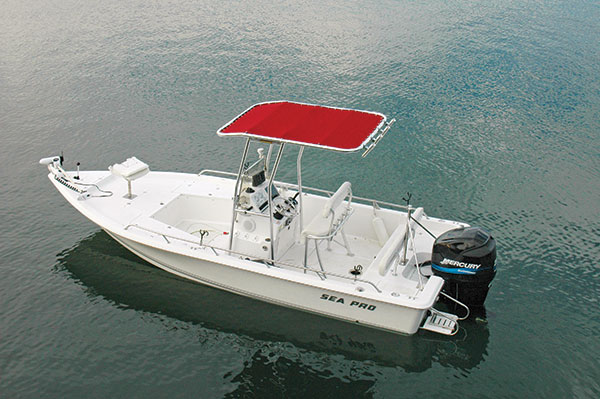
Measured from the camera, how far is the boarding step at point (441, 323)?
12711 mm

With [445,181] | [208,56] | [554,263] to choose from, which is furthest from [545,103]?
[208,56]

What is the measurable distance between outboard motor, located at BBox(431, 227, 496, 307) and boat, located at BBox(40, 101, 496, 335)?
2 centimetres

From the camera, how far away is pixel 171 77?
86.8ft

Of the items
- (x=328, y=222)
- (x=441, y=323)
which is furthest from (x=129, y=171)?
(x=441, y=323)

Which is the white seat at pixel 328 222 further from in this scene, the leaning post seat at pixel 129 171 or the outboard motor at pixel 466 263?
the leaning post seat at pixel 129 171

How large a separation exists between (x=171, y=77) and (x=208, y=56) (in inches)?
110

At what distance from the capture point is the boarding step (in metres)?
12.7

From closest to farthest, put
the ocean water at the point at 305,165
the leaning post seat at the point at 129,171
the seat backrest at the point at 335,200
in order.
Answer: the ocean water at the point at 305,165 < the seat backrest at the point at 335,200 < the leaning post seat at the point at 129,171

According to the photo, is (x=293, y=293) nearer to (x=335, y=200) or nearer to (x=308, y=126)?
(x=335, y=200)

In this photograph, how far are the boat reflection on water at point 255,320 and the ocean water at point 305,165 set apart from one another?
4 cm

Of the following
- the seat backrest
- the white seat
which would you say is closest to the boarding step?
the white seat

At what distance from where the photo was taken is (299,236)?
15.0 metres

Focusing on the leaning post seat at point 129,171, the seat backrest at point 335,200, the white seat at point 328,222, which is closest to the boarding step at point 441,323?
the white seat at point 328,222

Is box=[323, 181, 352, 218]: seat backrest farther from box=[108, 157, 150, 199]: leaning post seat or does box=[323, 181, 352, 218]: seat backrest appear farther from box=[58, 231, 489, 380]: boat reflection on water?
box=[108, 157, 150, 199]: leaning post seat
